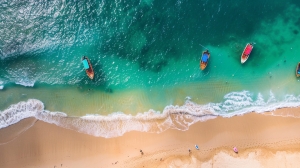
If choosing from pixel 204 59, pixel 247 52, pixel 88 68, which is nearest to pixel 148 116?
pixel 88 68

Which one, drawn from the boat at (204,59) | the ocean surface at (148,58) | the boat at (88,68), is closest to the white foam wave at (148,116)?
the ocean surface at (148,58)

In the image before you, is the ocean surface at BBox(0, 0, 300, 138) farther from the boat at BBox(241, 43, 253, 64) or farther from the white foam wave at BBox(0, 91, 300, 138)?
the boat at BBox(241, 43, 253, 64)

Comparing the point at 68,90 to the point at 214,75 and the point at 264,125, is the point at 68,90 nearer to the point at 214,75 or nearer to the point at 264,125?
the point at 214,75

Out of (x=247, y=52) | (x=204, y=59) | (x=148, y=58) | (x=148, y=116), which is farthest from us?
(x=148, y=58)

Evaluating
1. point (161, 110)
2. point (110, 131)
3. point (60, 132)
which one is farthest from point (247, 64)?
point (60, 132)

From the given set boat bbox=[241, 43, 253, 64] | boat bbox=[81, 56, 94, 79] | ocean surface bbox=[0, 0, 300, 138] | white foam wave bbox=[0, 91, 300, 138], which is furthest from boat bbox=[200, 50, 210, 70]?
boat bbox=[81, 56, 94, 79]

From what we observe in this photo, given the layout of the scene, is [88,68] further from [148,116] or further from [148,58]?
[148,116]
